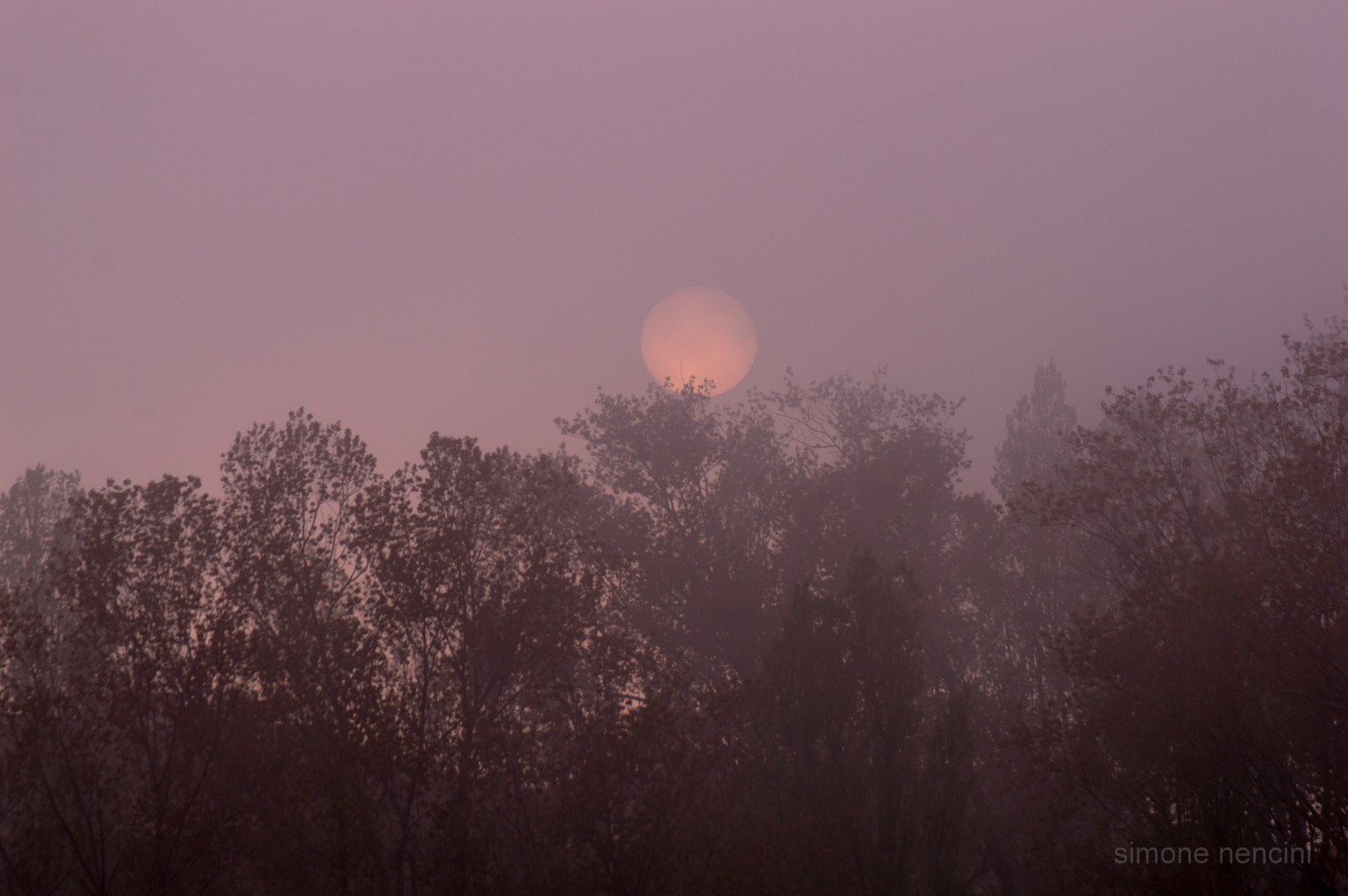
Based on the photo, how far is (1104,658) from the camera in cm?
1717

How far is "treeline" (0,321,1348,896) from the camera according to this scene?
Answer: 15055mm

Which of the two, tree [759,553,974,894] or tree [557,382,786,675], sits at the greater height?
tree [557,382,786,675]

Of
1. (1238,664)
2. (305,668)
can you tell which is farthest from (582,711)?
(1238,664)

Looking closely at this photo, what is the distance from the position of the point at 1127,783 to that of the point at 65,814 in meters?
24.5

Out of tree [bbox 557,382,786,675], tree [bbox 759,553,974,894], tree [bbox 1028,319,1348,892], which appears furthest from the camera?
tree [bbox 557,382,786,675]

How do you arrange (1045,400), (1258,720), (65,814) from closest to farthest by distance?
(1258,720)
(65,814)
(1045,400)

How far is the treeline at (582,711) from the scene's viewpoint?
15.1m

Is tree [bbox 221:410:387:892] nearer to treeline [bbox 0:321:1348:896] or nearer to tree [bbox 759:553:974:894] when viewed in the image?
treeline [bbox 0:321:1348:896]

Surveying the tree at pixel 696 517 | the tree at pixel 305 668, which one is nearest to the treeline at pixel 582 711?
the tree at pixel 305 668

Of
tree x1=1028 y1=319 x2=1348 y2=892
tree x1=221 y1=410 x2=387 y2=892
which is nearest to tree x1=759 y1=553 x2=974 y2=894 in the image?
tree x1=1028 y1=319 x2=1348 y2=892

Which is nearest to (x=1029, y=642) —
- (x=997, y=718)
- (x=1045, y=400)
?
(x=997, y=718)

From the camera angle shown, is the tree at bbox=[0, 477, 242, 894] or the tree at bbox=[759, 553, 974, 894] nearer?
the tree at bbox=[0, 477, 242, 894]

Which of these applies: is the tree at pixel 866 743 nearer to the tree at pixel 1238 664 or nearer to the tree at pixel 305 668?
the tree at pixel 1238 664

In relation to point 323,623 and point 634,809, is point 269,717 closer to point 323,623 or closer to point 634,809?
point 323,623
